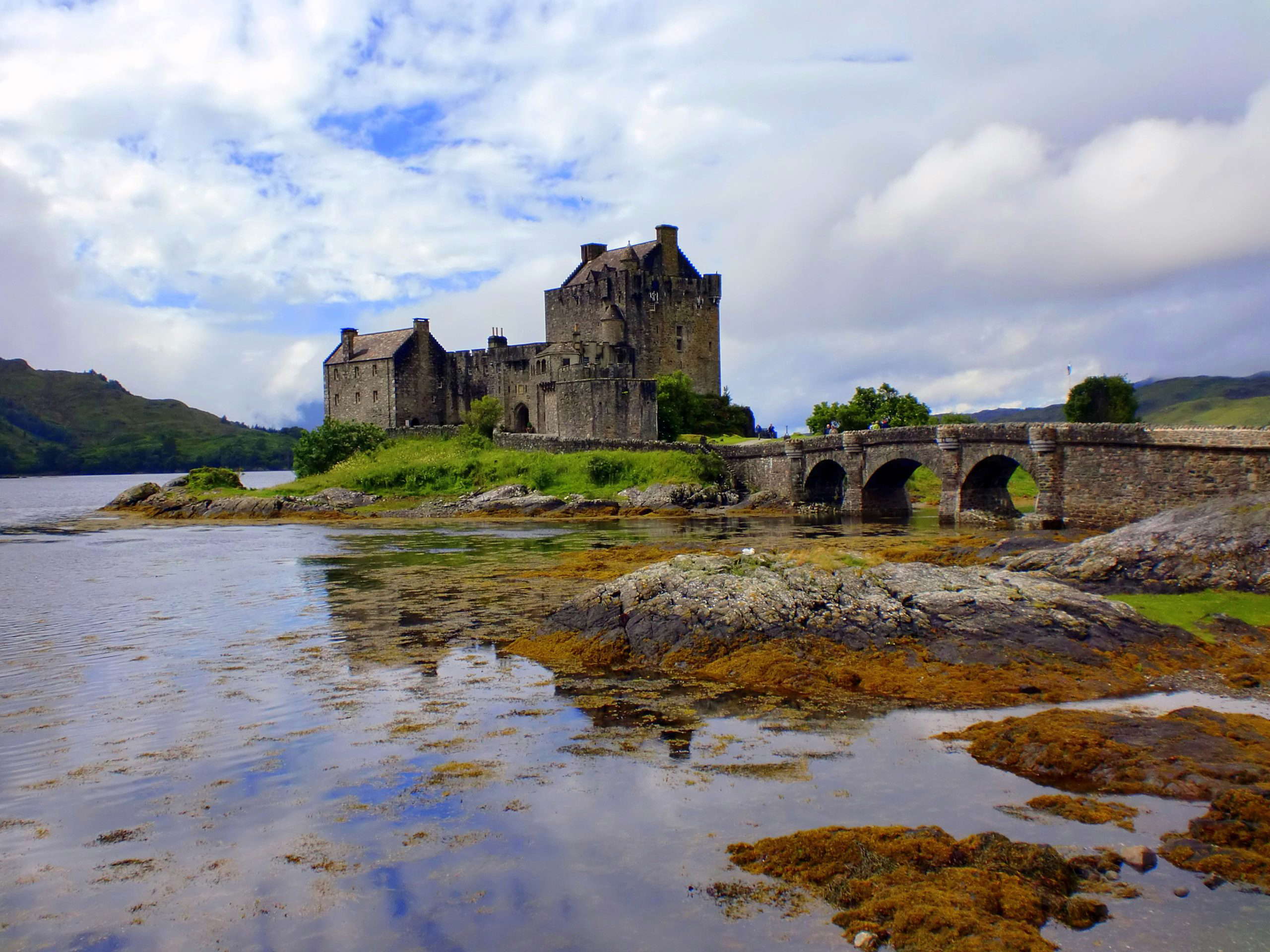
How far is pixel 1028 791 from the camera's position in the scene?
9.42 meters

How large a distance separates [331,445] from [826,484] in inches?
1345

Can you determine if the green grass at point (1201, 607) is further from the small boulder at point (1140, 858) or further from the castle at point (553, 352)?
the castle at point (553, 352)

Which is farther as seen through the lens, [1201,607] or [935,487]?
[935,487]

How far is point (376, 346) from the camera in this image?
245ft

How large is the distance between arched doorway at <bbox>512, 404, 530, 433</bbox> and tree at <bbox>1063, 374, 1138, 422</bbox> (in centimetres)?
4292

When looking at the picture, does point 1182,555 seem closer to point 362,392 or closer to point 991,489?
point 991,489

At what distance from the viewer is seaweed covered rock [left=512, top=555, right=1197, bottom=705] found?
13633 millimetres

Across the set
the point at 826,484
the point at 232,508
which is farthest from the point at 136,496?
the point at 826,484

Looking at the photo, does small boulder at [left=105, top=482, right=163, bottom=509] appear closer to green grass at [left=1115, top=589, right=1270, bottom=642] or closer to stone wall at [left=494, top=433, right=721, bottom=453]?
stone wall at [left=494, top=433, right=721, bottom=453]

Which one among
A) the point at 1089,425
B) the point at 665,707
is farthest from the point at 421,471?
the point at 665,707

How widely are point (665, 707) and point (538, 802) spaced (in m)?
3.60

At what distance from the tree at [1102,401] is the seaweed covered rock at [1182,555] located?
196ft

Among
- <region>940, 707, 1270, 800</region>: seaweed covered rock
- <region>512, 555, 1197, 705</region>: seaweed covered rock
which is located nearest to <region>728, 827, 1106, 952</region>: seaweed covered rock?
<region>940, 707, 1270, 800</region>: seaweed covered rock

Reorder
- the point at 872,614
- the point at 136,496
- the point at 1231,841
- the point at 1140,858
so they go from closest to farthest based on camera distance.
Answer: the point at 1140,858, the point at 1231,841, the point at 872,614, the point at 136,496
